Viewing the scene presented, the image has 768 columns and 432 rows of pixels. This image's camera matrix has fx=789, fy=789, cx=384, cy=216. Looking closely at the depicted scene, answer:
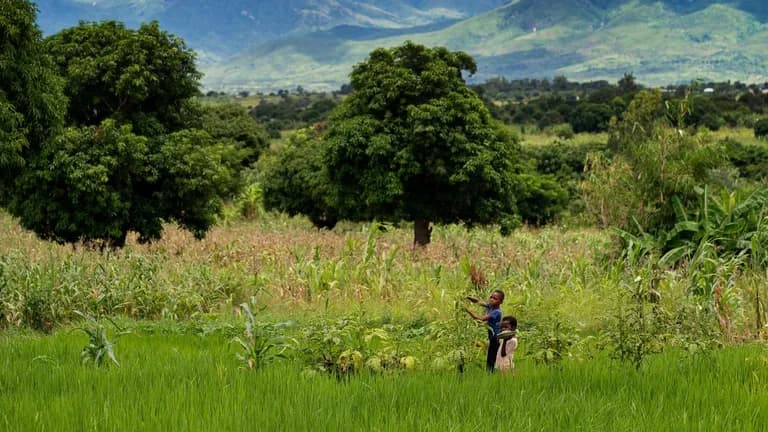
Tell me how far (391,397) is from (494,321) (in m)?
1.22

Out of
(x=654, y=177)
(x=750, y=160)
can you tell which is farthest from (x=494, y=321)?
(x=750, y=160)

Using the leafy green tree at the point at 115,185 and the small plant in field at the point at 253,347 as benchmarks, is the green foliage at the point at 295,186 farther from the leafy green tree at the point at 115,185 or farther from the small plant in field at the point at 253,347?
the small plant in field at the point at 253,347

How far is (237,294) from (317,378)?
795cm

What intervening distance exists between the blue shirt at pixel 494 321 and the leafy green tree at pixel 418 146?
12176 millimetres

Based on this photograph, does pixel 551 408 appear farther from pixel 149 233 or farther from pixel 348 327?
pixel 149 233

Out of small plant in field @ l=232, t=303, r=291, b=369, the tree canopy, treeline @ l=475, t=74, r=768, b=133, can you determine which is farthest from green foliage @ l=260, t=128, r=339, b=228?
treeline @ l=475, t=74, r=768, b=133

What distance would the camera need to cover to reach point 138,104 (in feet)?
60.4

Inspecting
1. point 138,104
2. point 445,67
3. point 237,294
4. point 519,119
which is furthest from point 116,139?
point 519,119

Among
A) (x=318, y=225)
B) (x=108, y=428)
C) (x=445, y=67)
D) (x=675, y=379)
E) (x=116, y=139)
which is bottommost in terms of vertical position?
(x=318, y=225)

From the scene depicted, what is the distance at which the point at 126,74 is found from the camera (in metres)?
16.8

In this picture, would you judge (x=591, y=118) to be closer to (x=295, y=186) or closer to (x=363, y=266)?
(x=295, y=186)

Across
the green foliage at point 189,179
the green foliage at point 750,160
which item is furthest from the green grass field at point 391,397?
the green foliage at point 750,160

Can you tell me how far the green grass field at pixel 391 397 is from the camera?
504 centimetres

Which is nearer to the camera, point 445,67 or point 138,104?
point 138,104
